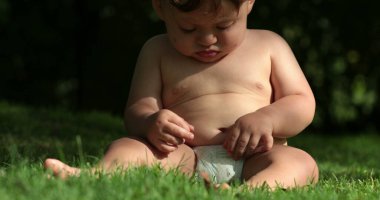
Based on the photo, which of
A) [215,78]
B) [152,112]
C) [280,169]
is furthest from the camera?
[215,78]

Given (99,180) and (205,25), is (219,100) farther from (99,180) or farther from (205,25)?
(99,180)

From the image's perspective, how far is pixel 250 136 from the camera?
4027 millimetres

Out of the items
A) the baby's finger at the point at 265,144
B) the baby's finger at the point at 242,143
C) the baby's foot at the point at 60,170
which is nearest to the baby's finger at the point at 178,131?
the baby's finger at the point at 242,143

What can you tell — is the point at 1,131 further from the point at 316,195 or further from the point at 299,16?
the point at 299,16

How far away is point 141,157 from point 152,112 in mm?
323

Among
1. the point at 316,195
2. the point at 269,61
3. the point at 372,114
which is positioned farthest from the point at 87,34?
the point at 316,195

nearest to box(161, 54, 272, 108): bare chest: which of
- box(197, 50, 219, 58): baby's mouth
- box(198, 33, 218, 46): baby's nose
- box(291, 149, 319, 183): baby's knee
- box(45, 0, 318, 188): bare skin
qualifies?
box(45, 0, 318, 188): bare skin

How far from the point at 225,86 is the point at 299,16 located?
688 centimetres

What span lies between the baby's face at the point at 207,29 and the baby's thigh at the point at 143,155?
511mm

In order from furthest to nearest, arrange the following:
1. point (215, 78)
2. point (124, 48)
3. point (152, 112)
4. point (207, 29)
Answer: point (124, 48), point (215, 78), point (152, 112), point (207, 29)

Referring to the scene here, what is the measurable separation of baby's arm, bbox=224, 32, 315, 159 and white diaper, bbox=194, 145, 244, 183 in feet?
0.19

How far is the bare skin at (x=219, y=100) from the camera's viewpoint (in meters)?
3.98

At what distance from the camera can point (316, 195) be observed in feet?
11.6

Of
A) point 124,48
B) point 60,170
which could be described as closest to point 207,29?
point 60,170
